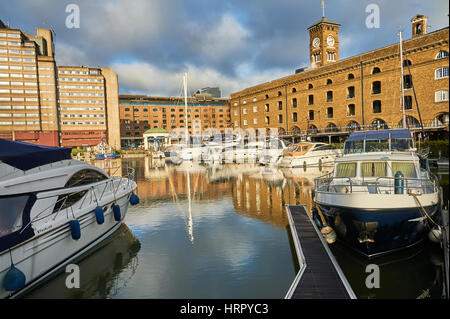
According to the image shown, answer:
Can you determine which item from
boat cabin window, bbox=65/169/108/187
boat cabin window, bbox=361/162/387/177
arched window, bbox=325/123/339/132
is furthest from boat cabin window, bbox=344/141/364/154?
arched window, bbox=325/123/339/132

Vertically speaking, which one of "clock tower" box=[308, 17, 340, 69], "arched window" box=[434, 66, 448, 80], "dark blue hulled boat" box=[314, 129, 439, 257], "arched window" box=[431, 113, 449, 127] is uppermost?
"clock tower" box=[308, 17, 340, 69]

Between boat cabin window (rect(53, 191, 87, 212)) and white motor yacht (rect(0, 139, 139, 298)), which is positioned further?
boat cabin window (rect(53, 191, 87, 212))

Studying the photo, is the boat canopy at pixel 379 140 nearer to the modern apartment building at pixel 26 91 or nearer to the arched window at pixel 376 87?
the arched window at pixel 376 87

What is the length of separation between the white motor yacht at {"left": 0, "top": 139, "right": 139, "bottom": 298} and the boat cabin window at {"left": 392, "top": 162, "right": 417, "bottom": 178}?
1016 cm

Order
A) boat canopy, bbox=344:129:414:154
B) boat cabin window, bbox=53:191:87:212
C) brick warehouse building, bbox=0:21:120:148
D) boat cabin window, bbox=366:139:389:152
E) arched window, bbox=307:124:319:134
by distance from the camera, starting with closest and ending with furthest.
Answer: boat cabin window, bbox=53:191:87:212 → boat canopy, bbox=344:129:414:154 → boat cabin window, bbox=366:139:389:152 → arched window, bbox=307:124:319:134 → brick warehouse building, bbox=0:21:120:148

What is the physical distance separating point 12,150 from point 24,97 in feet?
253

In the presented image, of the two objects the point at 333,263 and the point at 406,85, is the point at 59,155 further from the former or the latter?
the point at 406,85

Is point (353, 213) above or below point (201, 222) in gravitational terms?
above

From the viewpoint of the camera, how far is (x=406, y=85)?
37.2m

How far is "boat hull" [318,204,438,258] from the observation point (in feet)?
27.3

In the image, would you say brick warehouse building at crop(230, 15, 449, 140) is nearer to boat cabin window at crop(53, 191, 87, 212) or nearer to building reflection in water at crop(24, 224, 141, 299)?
building reflection in water at crop(24, 224, 141, 299)

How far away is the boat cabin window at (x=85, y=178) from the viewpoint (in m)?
10.2

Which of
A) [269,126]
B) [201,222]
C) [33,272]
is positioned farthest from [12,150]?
[269,126]

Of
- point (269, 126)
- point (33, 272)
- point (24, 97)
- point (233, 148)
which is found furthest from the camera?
point (24, 97)
